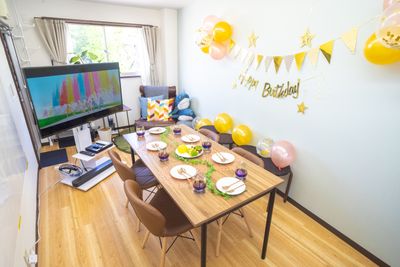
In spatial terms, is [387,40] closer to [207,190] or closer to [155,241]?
[207,190]

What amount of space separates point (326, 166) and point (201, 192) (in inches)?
53.3

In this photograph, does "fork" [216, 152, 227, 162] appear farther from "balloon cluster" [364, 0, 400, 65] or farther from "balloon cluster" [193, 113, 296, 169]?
"balloon cluster" [364, 0, 400, 65]

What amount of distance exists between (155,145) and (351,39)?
188 cm

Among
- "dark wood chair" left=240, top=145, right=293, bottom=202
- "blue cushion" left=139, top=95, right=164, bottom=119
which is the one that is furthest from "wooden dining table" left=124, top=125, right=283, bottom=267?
"blue cushion" left=139, top=95, right=164, bottom=119

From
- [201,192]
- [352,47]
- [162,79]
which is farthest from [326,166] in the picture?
[162,79]

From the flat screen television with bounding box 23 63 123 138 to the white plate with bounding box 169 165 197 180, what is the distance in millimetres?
1634

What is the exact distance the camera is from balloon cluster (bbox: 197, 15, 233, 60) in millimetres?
2617

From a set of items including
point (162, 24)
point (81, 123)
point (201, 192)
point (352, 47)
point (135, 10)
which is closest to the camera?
point (201, 192)

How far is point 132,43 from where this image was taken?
4.10 metres

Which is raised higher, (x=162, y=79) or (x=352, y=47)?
(x=352, y=47)

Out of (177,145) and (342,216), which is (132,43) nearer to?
(177,145)

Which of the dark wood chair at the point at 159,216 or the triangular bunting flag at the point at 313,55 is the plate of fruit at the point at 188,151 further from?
the triangular bunting flag at the point at 313,55

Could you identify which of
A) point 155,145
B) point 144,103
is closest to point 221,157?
point 155,145

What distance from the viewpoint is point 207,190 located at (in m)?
1.33
